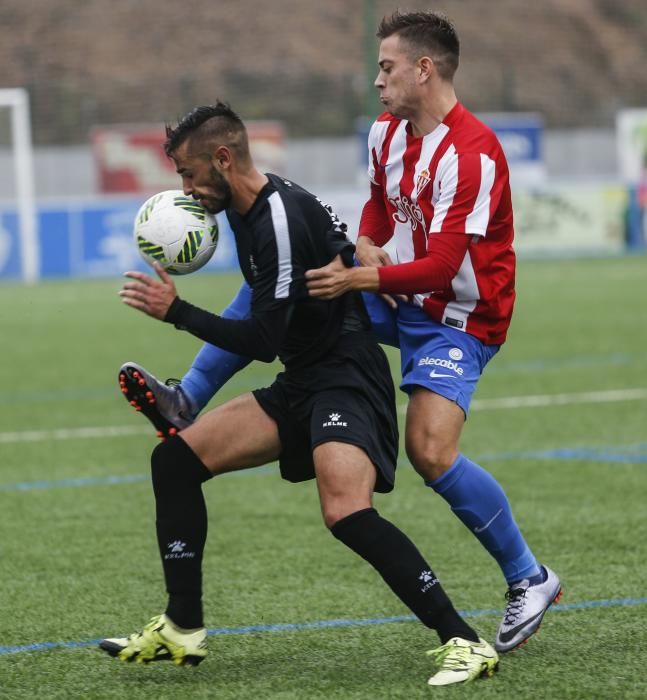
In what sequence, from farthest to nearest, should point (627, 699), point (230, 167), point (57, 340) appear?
point (57, 340), point (230, 167), point (627, 699)

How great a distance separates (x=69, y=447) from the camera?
30.2ft

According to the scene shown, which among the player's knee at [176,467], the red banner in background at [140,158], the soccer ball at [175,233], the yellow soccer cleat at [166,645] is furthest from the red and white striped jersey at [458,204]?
the red banner in background at [140,158]

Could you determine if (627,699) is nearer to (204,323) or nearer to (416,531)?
(204,323)

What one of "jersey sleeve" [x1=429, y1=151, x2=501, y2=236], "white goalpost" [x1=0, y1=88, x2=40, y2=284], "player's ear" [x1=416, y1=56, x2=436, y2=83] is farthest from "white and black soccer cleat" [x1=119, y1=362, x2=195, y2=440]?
"white goalpost" [x1=0, y1=88, x2=40, y2=284]

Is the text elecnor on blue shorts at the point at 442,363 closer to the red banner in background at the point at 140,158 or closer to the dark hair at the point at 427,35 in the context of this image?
the dark hair at the point at 427,35

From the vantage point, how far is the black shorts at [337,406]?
4465mm

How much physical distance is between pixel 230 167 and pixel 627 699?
1.92 m

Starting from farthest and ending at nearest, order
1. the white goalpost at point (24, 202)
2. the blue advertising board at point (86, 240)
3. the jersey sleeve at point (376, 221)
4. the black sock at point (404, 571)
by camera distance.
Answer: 1. the blue advertising board at point (86, 240)
2. the white goalpost at point (24, 202)
3. the jersey sleeve at point (376, 221)
4. the black sock at point (404, 571)

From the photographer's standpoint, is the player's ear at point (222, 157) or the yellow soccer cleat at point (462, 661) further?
the player's ear at point (222, 157)

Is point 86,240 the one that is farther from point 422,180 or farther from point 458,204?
point 458,204

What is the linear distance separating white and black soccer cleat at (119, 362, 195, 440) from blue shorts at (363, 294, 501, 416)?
2.27 ft

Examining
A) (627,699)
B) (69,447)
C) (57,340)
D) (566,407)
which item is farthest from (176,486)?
A: (57,340)

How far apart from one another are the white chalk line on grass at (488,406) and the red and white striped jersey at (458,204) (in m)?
5.09

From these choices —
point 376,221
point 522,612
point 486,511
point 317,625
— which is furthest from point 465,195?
point 317,625
